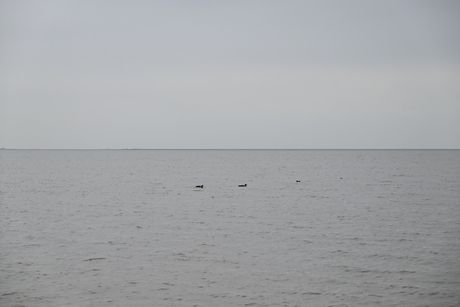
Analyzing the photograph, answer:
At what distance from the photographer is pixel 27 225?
35.8 metres

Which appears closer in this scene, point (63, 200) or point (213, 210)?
point (213, 210)

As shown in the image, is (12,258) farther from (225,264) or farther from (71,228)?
A: (225,264)

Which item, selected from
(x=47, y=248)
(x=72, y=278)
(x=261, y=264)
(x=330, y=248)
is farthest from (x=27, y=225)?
(x=330, y=248)

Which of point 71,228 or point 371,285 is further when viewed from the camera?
point 71,228

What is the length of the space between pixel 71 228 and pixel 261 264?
57.1 ft

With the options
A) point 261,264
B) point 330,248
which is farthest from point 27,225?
point 330,248

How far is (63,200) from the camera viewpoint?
53562mm

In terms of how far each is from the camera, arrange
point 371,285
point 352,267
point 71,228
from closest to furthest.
Answer: point 371,285, point 352,267, point 71,228

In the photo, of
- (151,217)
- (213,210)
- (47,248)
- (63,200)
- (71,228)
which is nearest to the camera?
(47,248)

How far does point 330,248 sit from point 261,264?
5.96 m

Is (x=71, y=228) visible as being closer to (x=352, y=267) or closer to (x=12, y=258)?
(x=12, y=258)

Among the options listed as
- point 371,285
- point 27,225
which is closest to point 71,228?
point 27,225

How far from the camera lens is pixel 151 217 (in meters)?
40.3

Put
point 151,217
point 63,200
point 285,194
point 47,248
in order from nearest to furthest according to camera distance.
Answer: point 47,248
point 151,217
point 63,200
point 285,194
